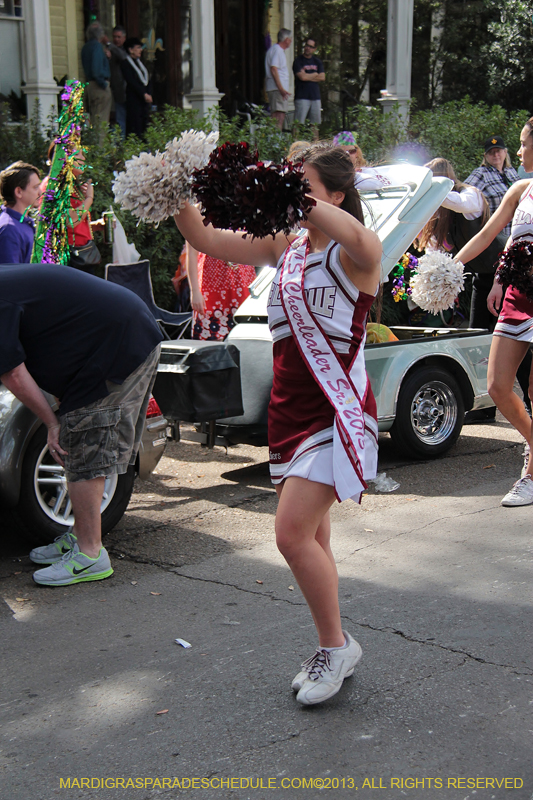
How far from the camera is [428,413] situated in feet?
22.5

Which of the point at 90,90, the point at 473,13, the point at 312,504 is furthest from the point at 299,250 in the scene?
the point at 473,13

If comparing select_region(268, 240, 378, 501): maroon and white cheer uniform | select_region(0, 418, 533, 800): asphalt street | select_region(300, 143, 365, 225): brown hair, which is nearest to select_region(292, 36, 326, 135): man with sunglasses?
select_region(0, 418, 533, 800): asphalt street

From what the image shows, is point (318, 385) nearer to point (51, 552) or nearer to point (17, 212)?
point (51, 552)

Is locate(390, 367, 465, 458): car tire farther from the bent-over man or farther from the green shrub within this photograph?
the green shrub

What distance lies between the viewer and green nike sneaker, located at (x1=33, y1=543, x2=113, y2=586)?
4.52 m

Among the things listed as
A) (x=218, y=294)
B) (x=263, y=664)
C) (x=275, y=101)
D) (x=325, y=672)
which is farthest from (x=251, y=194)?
(x=275, y=101)

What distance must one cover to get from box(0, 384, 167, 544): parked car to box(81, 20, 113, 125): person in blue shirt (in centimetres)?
1079

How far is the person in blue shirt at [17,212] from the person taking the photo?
6.27m

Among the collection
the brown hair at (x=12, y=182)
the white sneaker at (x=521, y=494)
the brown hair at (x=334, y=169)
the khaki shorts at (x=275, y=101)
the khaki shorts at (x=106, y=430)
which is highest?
the khaki shorts at (x=275, y=101)

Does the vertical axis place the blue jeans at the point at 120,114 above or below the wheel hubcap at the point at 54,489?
above

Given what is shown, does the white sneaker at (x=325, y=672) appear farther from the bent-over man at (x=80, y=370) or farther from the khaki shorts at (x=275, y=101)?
Result: the khaki shorts at (x=275, y=101)

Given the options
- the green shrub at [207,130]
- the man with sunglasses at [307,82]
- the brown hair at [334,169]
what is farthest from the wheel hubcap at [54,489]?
the man with sunglasses at [307,82]

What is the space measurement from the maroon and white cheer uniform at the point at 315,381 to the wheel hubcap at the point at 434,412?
11.3 feet

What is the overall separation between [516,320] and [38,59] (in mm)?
10396
